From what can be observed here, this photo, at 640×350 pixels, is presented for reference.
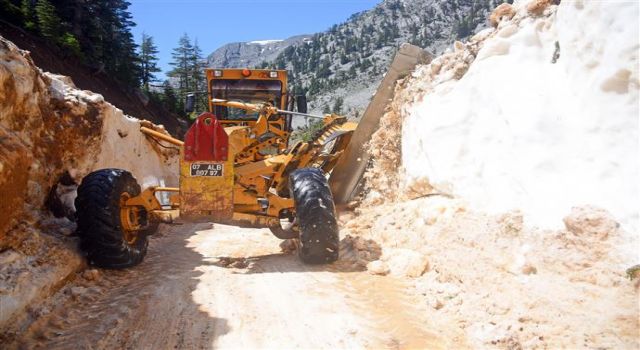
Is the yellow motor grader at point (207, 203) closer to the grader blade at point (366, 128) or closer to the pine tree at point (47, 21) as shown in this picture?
the grader blade at point (366, 128)

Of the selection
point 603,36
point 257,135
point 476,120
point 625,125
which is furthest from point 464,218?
point 257,135

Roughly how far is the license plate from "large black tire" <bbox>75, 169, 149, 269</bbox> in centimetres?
79

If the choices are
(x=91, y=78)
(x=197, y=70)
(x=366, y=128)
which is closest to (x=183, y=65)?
(x=197, y=70)

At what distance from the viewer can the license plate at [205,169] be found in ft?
16.3

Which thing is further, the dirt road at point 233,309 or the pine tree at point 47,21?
the pine tree at point 47,21

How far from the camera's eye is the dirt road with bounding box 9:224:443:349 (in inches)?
122

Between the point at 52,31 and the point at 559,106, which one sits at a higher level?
the point at 52,31

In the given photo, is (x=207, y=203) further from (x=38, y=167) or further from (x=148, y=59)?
(x=148, y=59)

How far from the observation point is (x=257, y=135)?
6363mm

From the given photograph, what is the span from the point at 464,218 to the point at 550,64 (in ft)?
5.92

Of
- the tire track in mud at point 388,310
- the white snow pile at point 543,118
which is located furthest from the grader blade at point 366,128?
the tire track in mud at point 388,310

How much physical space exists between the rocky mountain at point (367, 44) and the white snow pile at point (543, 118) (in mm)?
81054

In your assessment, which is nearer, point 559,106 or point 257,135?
point 559,106

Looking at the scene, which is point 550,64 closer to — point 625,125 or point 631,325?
point 625,125
